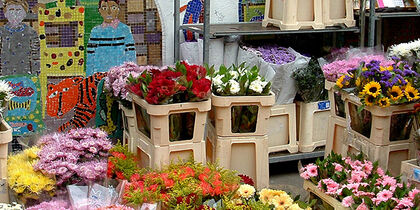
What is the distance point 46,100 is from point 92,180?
174cm

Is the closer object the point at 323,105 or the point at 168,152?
the point at 168,152

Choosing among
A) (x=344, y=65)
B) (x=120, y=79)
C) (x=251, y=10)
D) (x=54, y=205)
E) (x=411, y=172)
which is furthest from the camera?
(x=251, y=10)

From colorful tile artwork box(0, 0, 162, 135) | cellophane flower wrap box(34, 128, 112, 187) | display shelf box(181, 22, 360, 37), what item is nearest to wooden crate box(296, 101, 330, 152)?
display shelf box(181, 22, 360, 37)

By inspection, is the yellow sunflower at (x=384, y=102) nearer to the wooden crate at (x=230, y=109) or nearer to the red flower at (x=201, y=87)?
the wooden crate at (x=230, y=109)

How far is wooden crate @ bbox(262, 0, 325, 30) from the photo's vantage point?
4863mm

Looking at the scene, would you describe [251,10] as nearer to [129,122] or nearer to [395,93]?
[129,122]

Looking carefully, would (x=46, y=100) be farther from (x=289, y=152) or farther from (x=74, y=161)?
(x=289, y=152)

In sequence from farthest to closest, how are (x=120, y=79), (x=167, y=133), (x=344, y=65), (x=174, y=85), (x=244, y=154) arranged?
(x=120, y=79) → (x=344, y=65) → (x=244, y=154) → (x=167, y=133) → (x=174, y=85)

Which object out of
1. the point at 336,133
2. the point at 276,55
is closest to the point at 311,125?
the point at 276,55

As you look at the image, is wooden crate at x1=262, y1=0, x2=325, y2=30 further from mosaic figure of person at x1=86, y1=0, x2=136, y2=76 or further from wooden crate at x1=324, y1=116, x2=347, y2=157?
mosaic figure of person at x1=86, y1=0, x2=136, y2=76

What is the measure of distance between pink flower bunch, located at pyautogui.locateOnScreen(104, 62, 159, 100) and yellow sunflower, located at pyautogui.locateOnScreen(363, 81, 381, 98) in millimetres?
1557

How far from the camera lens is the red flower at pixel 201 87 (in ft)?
11.7

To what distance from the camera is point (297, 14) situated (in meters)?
4.93

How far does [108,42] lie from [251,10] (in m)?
1.28
